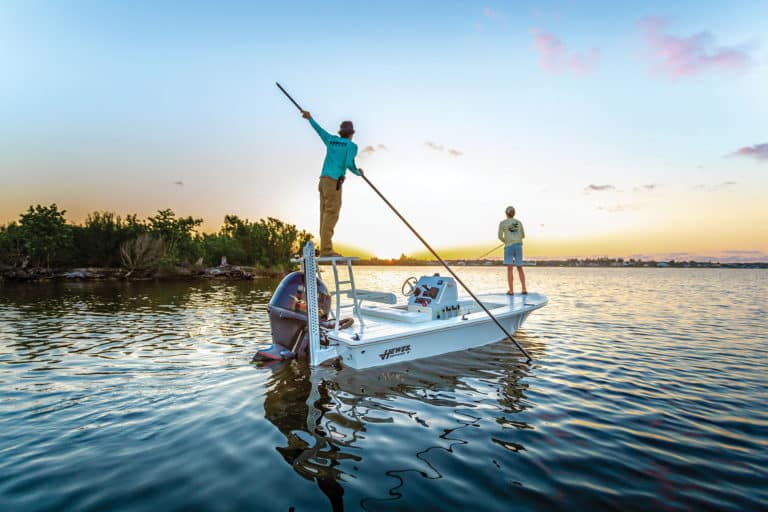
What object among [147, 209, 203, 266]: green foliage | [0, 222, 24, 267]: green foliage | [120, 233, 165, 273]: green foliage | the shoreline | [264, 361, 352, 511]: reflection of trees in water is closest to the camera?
[264, 361, 352, 511]: reflection of trees in water

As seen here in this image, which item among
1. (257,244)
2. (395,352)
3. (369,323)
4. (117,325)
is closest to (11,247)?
(257,244)

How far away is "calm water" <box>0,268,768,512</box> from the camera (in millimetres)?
3416

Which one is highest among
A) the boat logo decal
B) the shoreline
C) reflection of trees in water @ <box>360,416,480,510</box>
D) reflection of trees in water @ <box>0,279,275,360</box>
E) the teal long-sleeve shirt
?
the teal long-sleeve shirt

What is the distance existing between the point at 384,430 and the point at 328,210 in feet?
13.0

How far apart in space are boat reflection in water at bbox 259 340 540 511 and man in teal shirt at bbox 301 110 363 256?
2.48 metres

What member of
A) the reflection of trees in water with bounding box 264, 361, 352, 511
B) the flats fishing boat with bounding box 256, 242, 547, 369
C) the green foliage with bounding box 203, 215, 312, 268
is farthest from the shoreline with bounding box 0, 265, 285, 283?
the reflection of trees in water with bounding box 264, 361, 352, 511

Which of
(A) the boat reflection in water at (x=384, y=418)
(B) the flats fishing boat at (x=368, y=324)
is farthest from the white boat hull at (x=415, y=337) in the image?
(A) the boat reflection in water at (x=384, y=418)

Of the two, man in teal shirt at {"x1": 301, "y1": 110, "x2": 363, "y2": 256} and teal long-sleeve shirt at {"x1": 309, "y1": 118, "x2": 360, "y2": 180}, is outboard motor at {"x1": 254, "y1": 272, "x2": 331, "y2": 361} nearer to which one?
man in teal shirt at {"x1": 301, "y1": 110, "x2": 363, "y2": 256}

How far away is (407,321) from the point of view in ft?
26.8

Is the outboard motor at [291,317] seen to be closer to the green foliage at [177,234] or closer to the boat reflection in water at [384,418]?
the boat reflection in water at [384,418]

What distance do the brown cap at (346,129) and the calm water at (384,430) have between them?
4.63 meters

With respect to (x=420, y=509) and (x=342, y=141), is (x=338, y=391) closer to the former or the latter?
(x=420, y=509)

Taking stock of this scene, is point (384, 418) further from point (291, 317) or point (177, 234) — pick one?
point (177, 234)

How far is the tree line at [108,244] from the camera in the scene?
4262 centimetres
